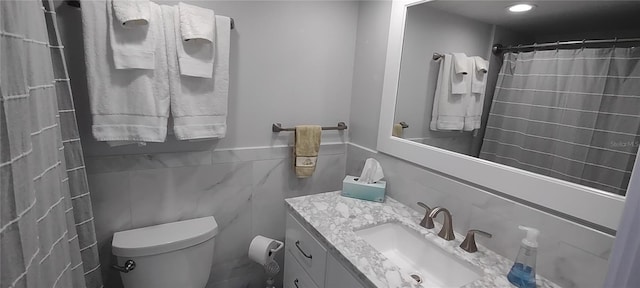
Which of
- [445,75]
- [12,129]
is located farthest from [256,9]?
[12,129]

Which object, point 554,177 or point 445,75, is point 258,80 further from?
point 554,177

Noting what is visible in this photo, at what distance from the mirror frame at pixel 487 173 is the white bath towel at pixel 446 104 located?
0.43 feet

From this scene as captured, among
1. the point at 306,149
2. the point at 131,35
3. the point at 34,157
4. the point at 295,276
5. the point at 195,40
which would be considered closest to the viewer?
the point at 34,157

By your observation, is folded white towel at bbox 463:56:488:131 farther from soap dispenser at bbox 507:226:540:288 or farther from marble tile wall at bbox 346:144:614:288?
soap dispenser at bbox 507:226:540:288

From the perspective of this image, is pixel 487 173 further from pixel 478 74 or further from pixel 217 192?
pixel 217 192

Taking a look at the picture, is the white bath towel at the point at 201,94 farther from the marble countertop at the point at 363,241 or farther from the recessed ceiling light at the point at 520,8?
the recessed ceiling light at the point at 520,8

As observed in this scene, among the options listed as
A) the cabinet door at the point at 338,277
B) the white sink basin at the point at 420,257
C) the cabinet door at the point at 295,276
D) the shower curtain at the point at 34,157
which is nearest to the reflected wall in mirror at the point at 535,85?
the white sink basin at the point at 420,257

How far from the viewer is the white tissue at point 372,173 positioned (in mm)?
1551

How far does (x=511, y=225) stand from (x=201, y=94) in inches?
54.3

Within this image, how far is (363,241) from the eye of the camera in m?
1.12

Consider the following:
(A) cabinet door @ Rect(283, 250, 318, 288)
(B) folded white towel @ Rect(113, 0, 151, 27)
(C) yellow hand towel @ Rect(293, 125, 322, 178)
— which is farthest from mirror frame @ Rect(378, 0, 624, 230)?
(B) folded white towel @ Rect(113, 0, 151, 27)

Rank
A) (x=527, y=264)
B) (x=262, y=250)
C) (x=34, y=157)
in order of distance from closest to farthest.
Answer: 1. (x=34, y=157)
2. (x=527, y=264)
3. (x=262, y=250)

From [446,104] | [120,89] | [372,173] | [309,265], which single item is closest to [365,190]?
[372,173]

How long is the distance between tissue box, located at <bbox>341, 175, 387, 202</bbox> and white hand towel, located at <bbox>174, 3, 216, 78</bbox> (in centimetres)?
89
